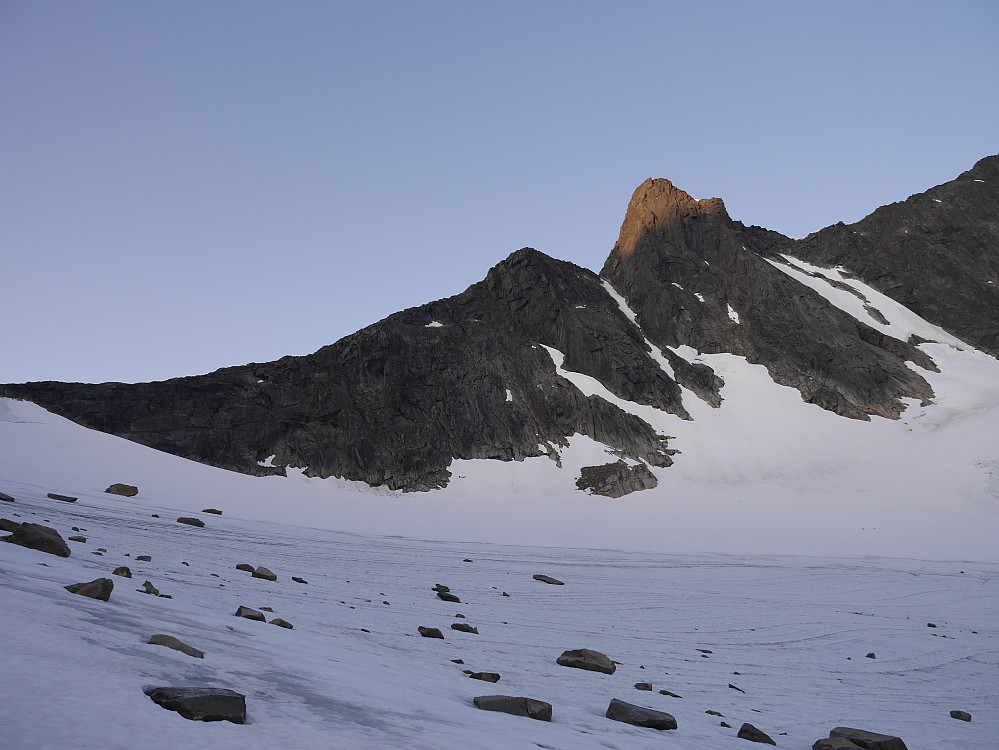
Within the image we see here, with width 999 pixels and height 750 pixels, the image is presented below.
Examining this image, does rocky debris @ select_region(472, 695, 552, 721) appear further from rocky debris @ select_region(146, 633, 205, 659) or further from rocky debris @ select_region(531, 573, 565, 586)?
rocky debris @ select_region(531, 573, 565, 586)

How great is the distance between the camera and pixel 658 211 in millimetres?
87500

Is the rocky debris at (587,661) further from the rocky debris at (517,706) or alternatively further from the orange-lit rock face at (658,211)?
the orange-lit rock face at (658,211)

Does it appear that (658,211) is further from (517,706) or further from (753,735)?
(517,706)

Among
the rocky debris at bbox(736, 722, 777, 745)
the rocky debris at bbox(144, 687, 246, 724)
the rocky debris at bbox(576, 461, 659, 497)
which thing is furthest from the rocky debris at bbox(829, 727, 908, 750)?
the rocky debris at bbox(576, 461, 659, 497)

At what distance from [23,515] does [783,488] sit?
52.0 m

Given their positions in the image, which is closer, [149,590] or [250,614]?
[149,590]

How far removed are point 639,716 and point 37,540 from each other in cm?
969

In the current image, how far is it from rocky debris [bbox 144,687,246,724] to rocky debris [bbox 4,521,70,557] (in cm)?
758

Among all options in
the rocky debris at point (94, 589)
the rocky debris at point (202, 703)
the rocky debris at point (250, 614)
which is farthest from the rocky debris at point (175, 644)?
the rocky debris at point (250, 614)

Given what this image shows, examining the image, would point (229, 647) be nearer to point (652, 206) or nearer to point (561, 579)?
point (561, 579)

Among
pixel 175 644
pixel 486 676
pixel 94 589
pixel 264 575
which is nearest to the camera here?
pixel 175 644

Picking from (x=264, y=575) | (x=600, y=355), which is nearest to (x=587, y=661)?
(x=264, y=575)

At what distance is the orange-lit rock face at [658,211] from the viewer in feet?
283

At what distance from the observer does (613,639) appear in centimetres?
1387
